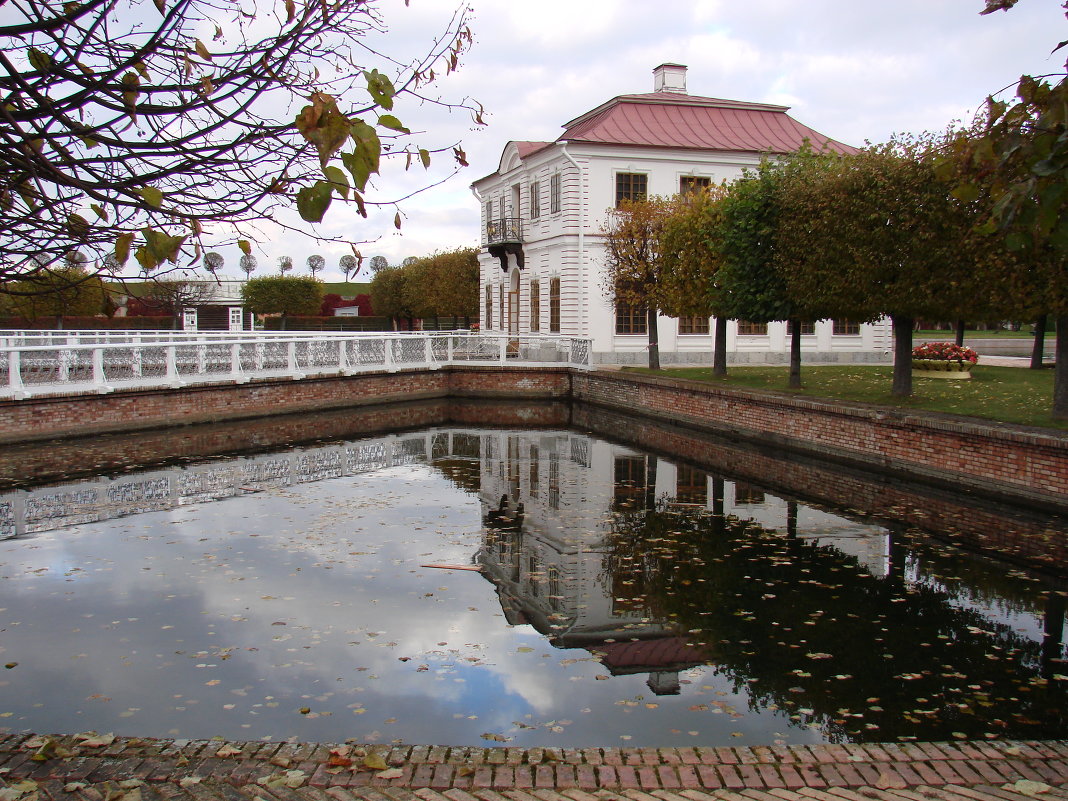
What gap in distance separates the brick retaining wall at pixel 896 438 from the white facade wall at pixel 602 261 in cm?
1094

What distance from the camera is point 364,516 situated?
447 inches

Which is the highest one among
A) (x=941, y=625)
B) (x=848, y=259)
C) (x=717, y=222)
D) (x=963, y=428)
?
(x=717, y=222)

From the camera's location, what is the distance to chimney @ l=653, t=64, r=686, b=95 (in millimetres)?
37969

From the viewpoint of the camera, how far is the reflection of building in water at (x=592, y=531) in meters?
6.91

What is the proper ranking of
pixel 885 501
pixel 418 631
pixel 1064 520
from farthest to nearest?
pixel 885 501
pixel 1064 520
pixel 418 631

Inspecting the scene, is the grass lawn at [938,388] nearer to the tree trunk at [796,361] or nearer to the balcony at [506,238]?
the tree trunk at [796,361]

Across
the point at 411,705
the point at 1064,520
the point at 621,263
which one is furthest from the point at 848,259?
the point at 411,705

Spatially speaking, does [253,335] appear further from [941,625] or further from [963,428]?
[941,625]

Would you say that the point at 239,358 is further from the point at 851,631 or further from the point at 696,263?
the point at 851,631

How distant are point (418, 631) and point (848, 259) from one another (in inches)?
550

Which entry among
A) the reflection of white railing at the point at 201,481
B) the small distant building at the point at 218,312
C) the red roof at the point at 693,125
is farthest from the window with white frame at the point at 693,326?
the small distant building at the point at 218,312

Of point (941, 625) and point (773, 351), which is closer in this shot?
point (941, 625)

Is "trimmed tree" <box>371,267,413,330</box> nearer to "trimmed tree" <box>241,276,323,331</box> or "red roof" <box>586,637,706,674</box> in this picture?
"trimmed tree" <box>241,276,323,331</box>

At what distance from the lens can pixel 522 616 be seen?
752cm
